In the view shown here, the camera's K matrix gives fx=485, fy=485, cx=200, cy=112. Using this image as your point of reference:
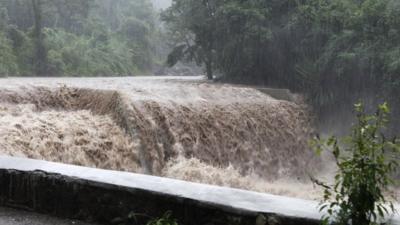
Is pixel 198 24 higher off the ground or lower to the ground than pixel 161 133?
higher

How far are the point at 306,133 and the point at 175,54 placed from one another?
6.98 meters

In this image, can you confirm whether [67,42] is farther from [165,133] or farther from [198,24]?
[165,133]

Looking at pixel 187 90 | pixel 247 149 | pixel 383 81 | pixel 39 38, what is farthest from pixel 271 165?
pixel 39 38

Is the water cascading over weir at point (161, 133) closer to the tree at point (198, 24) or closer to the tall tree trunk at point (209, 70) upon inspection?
the tree at point (198, 24)

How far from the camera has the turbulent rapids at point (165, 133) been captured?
6758mm

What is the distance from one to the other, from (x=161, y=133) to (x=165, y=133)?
3.1 inches

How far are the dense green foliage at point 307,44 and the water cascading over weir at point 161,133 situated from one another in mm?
2738

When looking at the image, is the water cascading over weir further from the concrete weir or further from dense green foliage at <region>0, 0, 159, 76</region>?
dense green foliage at <region>0, 0, 159, 76</region>

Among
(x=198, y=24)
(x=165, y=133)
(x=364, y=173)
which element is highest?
(x=198, y=24)

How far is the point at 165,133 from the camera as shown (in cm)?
816

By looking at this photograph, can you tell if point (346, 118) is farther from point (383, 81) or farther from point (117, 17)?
point (117, 17)

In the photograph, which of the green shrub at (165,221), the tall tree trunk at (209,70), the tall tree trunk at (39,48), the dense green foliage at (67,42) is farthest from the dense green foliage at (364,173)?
the tall tree trunk at (39,48)

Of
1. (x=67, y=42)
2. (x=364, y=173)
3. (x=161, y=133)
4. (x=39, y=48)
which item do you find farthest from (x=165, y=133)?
(x=67, y=42)

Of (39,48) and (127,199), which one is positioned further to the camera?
(39,48)
